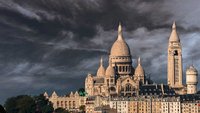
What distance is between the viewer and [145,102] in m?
147

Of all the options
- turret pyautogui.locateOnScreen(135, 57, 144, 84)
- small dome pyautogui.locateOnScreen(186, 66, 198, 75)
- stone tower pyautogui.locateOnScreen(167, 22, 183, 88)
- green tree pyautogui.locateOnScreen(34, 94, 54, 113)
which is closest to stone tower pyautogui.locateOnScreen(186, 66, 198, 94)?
small dome pyautogui.locateOnScreen(186, 66, 198, 75)

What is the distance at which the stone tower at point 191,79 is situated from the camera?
17000 centimetres

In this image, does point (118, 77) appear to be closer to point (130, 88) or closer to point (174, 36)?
point (130, 88)

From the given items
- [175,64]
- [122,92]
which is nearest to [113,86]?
[122,92]

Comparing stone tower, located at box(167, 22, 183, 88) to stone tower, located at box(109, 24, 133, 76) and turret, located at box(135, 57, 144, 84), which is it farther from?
stone tower, located at box(109, 24, 133, 76)

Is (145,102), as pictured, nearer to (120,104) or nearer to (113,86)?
(120,104)

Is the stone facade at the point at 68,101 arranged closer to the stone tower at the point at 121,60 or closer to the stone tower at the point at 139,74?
the stone tower at the point at 121,60

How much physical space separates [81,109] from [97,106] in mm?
10212

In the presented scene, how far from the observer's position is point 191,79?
568ft

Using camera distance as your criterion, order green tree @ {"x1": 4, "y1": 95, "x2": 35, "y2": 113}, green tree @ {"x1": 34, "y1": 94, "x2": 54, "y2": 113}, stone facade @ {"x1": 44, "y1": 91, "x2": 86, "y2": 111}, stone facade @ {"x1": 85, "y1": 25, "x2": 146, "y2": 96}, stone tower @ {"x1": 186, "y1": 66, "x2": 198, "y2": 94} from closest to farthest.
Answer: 1. green tree @ {"x1": 4, "y1": 95, "x2": 35, "y2": 113}
2. green tree @ {"x1": 34, "y1": 94, "x2": 54, "y2": 113}
3. stone facade @ {"x1": 85, "y1": 25, "x2": 146, "y2": 96}
4. stone facade @ {"x1": 44, "y1": 91, "x2": 86, "y2": 111}
5. stone tower @ {"x1": 186, "y1": 66, "x2": 198, "y2": 94}

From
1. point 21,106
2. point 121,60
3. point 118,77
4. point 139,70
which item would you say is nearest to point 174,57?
point 139,70

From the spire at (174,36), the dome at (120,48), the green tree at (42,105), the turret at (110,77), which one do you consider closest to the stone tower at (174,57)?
the spire at (174,36)

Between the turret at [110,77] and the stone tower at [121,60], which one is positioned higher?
the stone tower at [121,60]

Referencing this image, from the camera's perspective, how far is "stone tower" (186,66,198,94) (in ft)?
558
